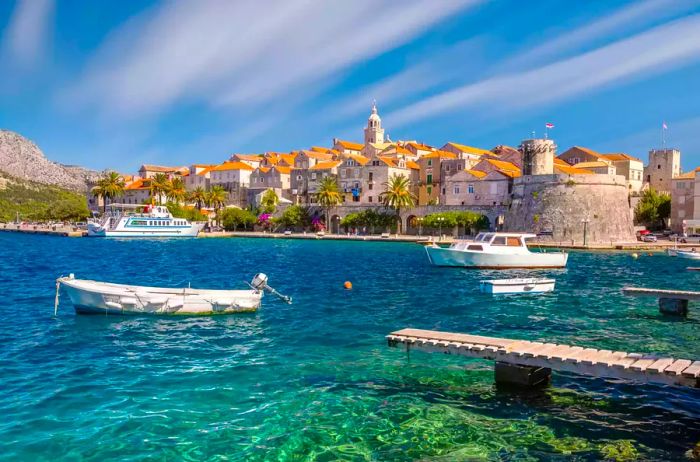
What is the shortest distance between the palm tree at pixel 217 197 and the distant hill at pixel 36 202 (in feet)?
97.3

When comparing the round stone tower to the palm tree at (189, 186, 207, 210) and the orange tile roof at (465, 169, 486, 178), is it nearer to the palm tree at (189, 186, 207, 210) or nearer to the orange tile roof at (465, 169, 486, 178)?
the orange tile roof at (465, 169, 486, 178)

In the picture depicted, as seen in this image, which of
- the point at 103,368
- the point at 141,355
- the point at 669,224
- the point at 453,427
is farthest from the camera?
the point at 669,224

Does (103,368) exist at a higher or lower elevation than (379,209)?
lower

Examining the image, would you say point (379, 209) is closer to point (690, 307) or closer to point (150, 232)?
point (150, 232)

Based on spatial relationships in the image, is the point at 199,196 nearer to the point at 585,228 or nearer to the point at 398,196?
the point at 398,196

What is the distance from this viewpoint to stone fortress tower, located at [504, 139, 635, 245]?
215 ft

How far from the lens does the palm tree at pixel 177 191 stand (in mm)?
106062

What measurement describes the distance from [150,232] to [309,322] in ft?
236

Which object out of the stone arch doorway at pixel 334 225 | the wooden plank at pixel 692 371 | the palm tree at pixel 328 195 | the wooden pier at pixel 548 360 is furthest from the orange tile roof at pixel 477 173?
the wooden plank at pixel 692 371

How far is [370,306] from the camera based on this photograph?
2394 centimetres

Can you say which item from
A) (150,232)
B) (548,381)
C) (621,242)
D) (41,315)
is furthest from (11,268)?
(621,242)

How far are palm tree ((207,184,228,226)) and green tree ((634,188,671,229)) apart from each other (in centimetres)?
6345

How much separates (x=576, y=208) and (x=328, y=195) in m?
34.7

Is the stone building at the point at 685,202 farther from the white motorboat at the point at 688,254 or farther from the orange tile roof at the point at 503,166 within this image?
the white motorboat at the point at 688,254
